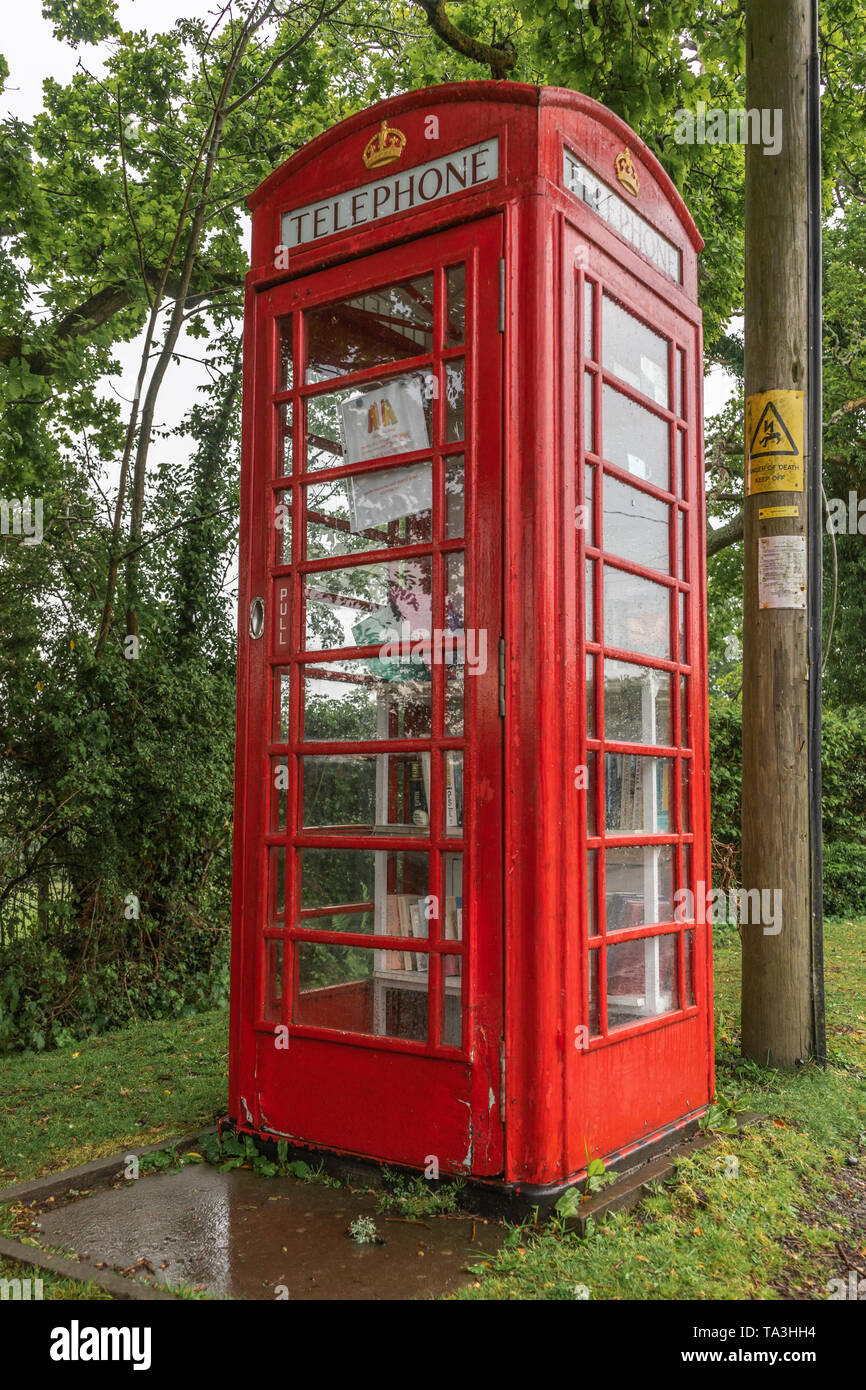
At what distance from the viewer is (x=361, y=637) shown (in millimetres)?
3926

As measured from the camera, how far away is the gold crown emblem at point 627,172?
4105 mm

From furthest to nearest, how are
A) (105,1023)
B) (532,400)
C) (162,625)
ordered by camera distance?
1. (162,625)
2. (105,1023)
3. (532,400)

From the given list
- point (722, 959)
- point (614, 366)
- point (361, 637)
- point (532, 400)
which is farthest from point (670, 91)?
point (722, 959)

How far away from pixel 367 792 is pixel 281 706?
0.49 meters

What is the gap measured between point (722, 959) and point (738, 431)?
748 cm

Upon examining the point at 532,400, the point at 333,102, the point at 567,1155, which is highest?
the point at 333,102

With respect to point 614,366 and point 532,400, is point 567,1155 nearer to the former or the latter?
point 532,400

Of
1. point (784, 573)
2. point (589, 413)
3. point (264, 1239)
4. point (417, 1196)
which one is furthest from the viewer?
point (784, 573)

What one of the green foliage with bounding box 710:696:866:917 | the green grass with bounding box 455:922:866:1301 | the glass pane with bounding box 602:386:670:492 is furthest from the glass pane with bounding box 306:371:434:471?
the green foliage with bounding box 710:696:866:917

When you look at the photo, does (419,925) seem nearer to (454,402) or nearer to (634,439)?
(454,402)

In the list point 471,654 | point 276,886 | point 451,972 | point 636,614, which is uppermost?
point 636,614

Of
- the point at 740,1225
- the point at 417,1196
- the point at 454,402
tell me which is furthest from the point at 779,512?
the point at 417,1196

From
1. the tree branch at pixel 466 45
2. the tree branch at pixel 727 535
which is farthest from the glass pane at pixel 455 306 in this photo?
the tree branch at pixel 727 535

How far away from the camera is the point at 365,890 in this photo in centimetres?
383
